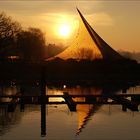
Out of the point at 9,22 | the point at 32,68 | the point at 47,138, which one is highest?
the point at 9,22

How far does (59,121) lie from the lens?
17.1 m

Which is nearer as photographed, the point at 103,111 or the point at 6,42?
the point at 103,111

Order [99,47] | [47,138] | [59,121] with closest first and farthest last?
[47,138], [59,121], [99,47]

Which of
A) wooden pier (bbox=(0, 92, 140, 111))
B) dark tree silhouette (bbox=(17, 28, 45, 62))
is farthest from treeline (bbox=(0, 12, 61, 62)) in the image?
wooden pier (bbox=(0, 92, 140, 111))

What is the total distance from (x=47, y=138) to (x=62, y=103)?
9.49m

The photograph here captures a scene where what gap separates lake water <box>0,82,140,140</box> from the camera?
14.0 metres

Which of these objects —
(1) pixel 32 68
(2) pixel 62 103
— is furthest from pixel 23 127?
(1) pixel 32 68

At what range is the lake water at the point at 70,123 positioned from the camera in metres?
14.0

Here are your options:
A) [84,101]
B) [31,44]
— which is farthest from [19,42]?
[84,101]

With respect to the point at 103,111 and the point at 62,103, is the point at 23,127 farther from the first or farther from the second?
the point at 62,103

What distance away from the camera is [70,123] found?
16562mm

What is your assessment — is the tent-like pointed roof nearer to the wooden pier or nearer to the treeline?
the treeline

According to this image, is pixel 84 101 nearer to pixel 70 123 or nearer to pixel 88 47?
pixel 70 123

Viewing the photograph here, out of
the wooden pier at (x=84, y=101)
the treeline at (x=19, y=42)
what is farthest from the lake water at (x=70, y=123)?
the treeline at (x=19, y=42)
